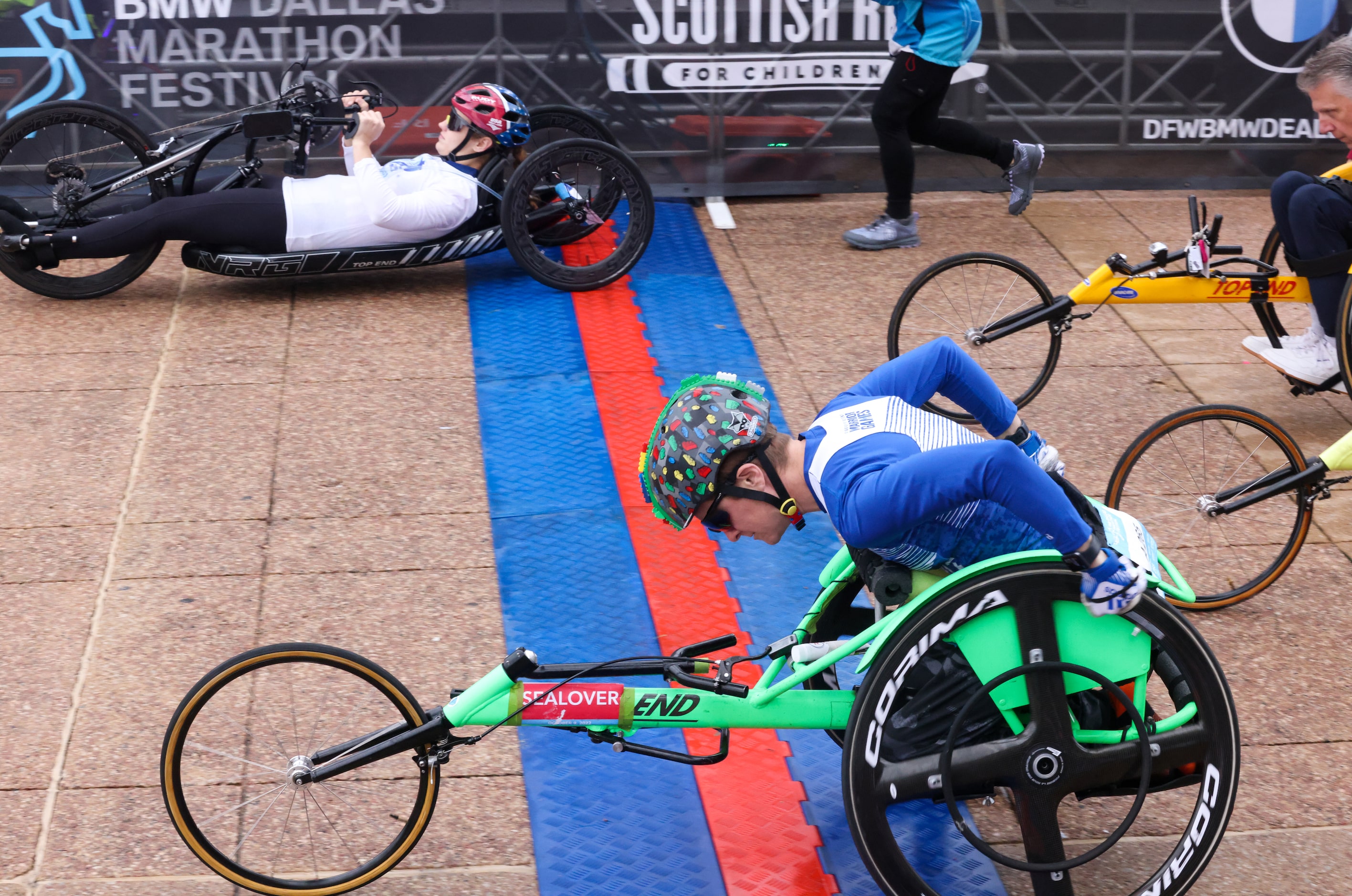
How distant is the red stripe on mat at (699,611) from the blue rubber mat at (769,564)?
0.17 feet

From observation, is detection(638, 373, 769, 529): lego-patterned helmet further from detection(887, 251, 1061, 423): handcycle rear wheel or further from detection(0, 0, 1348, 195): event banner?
detection(0, 0, 1348, 195): event banner

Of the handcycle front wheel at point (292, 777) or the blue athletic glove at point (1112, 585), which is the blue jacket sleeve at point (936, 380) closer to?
the blue athletic glove at point (1112, 585)

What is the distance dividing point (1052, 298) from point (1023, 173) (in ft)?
5.34

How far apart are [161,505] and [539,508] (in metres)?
1.47

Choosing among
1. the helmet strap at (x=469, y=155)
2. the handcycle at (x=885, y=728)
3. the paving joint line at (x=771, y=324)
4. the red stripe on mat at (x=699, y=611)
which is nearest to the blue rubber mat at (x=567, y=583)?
the red stripe on mat at (x=699, y=611)

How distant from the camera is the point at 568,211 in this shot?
715 centimetres

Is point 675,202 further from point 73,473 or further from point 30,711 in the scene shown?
Answer: point 30,711

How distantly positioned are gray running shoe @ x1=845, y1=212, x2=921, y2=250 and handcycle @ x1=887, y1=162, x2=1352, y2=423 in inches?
65.6

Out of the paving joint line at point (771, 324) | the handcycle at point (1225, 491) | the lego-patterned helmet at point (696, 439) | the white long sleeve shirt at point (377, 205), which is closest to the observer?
the lego-patterned helmet at point (696, 439)

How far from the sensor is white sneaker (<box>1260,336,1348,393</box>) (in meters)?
5.84

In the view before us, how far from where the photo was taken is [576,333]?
6.87m

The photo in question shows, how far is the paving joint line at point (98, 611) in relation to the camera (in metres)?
3.66

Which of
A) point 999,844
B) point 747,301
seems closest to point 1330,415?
point 747,301

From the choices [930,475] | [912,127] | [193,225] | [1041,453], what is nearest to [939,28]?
[912,127]
